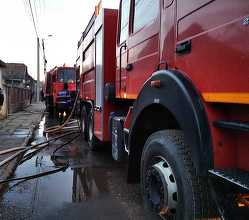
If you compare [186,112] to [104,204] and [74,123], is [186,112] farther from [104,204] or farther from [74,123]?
[74,123]

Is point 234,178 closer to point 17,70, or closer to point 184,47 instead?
point 184,47

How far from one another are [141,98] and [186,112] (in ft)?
4.02

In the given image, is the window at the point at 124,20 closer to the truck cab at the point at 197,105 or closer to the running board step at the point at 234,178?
the truck cab at the point at 197,105

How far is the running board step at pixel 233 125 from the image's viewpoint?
2701mm

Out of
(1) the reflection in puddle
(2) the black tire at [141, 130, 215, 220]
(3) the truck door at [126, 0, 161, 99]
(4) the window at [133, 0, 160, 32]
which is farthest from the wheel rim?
(1) the reflection in puddle

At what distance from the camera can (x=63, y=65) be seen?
2467cm

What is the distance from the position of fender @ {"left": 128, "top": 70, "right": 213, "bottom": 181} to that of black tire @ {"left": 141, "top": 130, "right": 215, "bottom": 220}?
0.75 feet

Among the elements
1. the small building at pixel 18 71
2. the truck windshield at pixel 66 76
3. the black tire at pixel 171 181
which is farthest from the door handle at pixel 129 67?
the small building at pixel 18 71

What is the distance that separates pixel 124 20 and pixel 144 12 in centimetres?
113

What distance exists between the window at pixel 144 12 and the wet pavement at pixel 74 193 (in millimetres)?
2127

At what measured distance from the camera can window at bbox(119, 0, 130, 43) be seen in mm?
5880

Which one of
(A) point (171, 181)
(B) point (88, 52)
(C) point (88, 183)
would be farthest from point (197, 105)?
(B) point (88, 52)

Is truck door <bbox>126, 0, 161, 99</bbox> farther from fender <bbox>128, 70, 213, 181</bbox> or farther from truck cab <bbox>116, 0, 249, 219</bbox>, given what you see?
fender <bbox>128, 70, 213, 181</bbox>

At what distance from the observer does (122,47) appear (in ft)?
20.2
